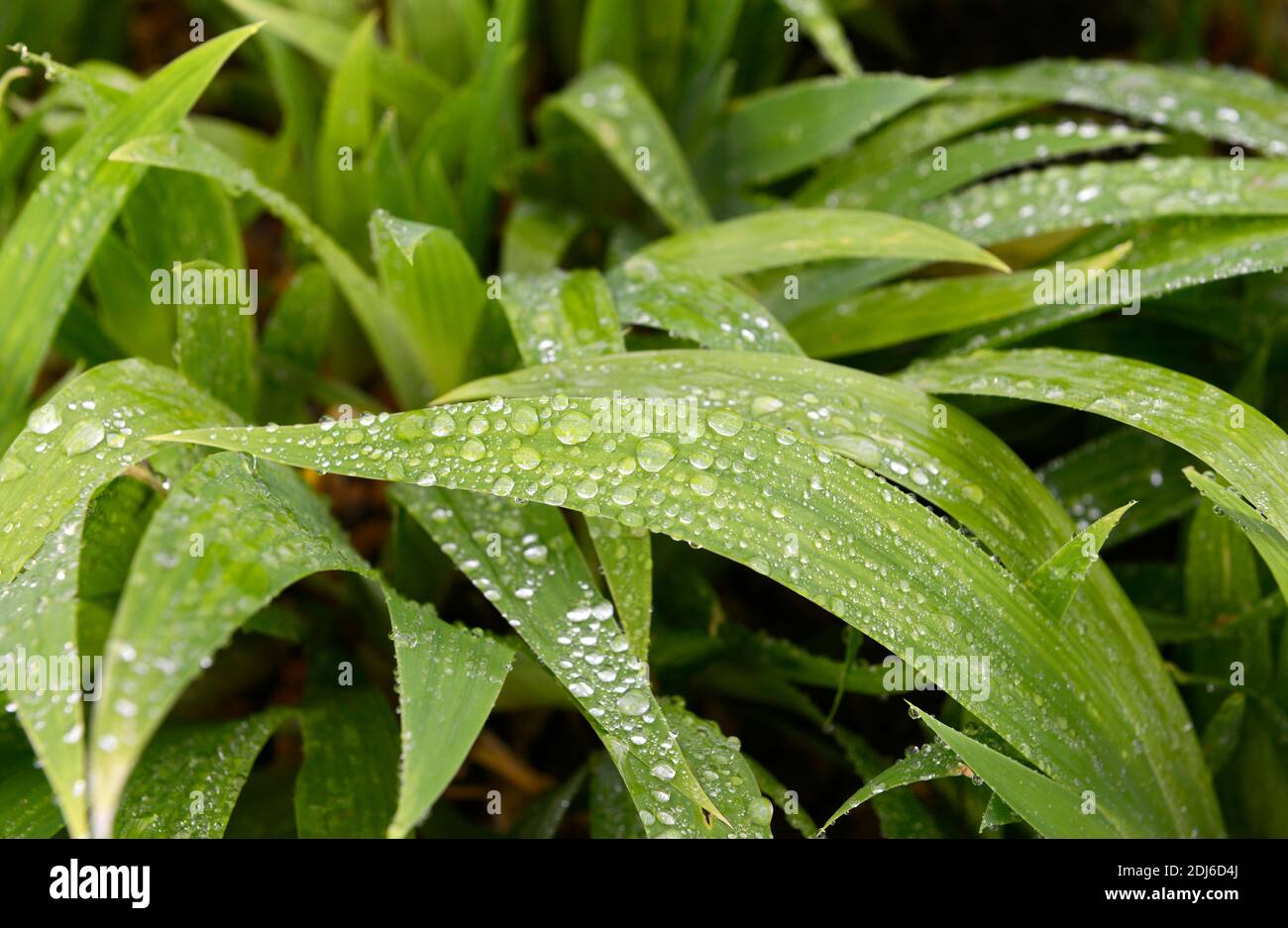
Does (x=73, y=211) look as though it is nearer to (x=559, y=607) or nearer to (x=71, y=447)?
(x=71, y=447)

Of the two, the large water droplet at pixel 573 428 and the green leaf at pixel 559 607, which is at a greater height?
the large water droplet at pixel 573 428

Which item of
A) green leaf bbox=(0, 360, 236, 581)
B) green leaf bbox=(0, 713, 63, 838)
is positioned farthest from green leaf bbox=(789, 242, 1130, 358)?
green leaf bbox=(0, 713, 63, 838)

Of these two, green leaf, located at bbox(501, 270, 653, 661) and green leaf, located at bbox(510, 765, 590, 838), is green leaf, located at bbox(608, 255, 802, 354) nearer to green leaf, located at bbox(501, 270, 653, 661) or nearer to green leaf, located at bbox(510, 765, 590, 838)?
green leaf, located at bbox(501, 270, 653, 661)

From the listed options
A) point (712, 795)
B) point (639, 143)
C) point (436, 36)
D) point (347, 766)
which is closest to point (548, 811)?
point (347, 766)

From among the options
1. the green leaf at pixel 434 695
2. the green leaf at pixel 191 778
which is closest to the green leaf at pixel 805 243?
the green leaf at pixel 434 695

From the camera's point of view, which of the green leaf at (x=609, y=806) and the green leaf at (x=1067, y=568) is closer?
the green leaf at (x=1067, y=568)

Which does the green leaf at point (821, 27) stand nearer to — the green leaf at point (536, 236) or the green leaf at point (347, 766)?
the green leaf at point (536, 236)
